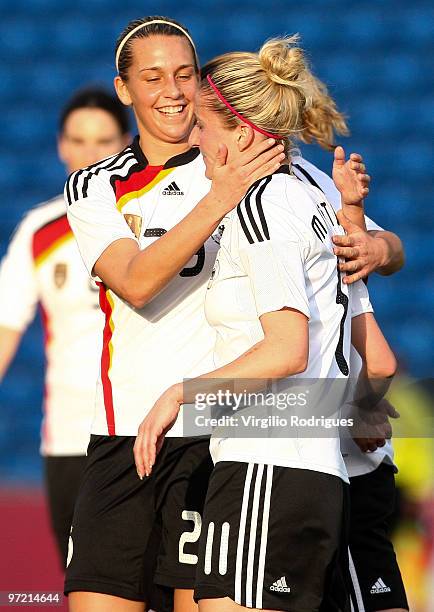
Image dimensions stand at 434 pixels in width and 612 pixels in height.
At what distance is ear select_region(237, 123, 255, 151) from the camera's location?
2.56 metres

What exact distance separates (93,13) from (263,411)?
5456 millimetres

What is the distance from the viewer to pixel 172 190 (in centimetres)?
301

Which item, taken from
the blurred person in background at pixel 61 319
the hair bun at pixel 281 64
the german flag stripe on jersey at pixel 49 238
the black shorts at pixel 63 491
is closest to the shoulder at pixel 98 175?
the hair bun at pixel 281 64

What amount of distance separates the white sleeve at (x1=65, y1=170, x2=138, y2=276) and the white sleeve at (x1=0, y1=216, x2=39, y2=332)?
1.47 meters

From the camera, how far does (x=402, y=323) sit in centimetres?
688

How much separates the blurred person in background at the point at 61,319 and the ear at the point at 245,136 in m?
1.82

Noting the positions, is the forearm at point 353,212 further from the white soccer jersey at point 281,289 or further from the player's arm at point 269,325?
the player's arm at point 269,325

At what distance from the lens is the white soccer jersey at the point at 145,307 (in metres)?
2.91

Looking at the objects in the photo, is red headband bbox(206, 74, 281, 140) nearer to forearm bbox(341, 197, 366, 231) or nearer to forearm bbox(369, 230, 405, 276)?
forearm bbox(341, 197, 366, 231)

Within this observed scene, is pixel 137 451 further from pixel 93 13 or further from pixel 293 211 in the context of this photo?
pixel 93 13

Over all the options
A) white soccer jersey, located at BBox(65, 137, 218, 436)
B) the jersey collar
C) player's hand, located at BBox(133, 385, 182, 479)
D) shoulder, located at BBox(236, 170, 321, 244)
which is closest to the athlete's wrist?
player's hand, located at BBox(133, 385, 182, 479)

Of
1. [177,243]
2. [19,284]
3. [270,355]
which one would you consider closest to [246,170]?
[177,243]

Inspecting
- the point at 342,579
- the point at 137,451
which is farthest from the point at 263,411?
the point at 342,579

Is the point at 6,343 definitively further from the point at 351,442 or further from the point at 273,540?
the point at 273,540
